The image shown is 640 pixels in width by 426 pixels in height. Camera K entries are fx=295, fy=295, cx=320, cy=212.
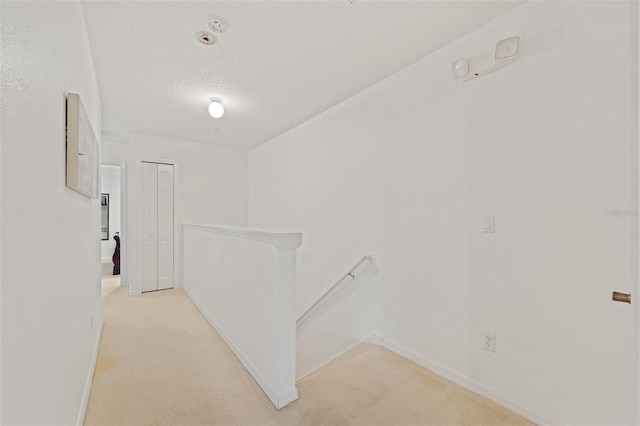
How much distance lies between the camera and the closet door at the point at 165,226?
15.7 feet

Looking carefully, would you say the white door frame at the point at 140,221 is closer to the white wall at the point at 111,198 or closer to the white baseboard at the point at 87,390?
the white baseboard at the point at 87,390

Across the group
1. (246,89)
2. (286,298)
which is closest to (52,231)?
(286,298)

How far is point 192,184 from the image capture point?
5.02 m

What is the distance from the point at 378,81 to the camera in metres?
2.75

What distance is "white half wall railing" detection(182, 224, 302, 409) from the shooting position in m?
1.85

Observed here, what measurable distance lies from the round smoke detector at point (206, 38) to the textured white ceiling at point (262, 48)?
35 millimetres

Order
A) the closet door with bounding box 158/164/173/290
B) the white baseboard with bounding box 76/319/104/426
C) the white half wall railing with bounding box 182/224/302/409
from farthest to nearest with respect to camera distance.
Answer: the closet door with bounding box 158/164/173/290, the white half wall railing with bounding box 182/224/302/409, the white baseboard with bounding box 76/319/104/426

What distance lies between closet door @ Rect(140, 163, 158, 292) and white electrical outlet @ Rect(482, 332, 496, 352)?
465cm

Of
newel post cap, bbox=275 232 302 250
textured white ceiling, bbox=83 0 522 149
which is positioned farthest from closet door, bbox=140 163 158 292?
A: newel post cap, bbox=275 232 302 250

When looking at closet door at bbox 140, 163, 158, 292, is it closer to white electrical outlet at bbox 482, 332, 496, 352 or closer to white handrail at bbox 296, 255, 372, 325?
white handrail at bbox 296, 255, 372, 325

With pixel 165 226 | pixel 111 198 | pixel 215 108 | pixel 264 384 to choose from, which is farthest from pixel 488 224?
pixel 111 198

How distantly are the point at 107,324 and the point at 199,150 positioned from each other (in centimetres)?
298

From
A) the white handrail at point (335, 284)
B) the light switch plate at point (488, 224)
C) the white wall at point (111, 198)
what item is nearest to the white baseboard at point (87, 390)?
the white handrail at point (335, 284)

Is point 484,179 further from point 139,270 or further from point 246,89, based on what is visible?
point 139,270
